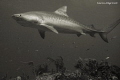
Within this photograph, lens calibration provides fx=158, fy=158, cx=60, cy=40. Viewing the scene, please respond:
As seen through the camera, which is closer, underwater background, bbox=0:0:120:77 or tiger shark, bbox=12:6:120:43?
tiger shark, bbox=12:6:120:43

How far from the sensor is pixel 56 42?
103 ft

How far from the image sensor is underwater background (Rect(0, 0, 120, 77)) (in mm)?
20406

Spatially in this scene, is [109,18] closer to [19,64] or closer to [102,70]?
[19,64]

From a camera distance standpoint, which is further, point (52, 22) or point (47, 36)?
point (47, 36)

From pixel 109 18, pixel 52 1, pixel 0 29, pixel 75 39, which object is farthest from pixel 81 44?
pixel 0 29

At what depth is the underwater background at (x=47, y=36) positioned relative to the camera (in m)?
20.4

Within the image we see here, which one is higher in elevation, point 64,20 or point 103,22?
point 103,22

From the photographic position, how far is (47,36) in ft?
96.5

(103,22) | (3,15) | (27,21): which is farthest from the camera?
(103,22)

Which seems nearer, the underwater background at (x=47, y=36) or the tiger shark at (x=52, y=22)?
the tiger shark at (x=52, y=22)

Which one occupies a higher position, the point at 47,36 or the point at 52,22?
the point at 52,22

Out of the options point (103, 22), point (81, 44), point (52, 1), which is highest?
point (52, 1)

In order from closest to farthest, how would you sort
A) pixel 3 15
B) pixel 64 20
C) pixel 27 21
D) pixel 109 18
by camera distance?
pixel 27 21 < pixel 64 20 < pixel 3 15 < pixel 109 18

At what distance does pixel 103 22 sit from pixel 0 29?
18.1m
